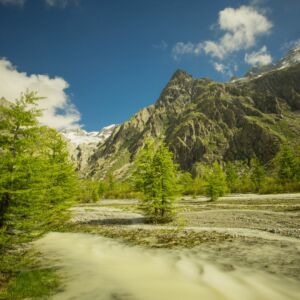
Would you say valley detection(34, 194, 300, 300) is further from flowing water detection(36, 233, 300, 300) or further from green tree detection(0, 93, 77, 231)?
green tree detection(0, 93, 77, 231)

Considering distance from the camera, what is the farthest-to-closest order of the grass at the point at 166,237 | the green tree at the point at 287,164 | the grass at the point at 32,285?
1. the green tree at the point at 287,164
2. the grass at the point at 166,237
3. the grass at the point at 32,285

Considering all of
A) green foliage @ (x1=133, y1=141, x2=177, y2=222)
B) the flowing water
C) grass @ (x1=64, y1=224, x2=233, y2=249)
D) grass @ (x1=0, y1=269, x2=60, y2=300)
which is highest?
green foliage @ (x1=133, y1=141, x2=177, y2=222)

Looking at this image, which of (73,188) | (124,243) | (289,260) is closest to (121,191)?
(73,188)

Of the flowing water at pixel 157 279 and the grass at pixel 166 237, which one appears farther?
the grass at pixel 166 237

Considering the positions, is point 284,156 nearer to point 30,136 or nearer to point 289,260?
point 289,260

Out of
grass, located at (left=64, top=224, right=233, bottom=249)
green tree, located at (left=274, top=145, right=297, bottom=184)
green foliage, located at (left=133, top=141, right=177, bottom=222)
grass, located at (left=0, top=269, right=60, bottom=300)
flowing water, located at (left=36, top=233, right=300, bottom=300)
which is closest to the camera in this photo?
flowing water, located at (left=36, top=233, right=300, bottom=300)

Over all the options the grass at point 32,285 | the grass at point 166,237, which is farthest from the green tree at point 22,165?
the grass at point 166,237

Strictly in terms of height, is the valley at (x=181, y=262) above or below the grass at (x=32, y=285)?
below

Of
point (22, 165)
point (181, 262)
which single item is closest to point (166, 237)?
point (181, 262)

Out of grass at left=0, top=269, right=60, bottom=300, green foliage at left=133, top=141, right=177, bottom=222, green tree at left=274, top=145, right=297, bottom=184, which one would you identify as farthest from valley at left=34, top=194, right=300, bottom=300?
green tree at left=274, top=145, right=297, bottom=184

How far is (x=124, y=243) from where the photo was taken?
877 inches

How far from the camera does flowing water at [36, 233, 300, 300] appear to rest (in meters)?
11.2

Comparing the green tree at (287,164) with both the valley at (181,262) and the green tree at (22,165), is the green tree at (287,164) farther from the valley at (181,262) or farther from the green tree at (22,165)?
the green tree at (22,165)

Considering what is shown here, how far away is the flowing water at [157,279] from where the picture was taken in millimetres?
11248
